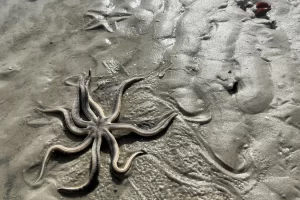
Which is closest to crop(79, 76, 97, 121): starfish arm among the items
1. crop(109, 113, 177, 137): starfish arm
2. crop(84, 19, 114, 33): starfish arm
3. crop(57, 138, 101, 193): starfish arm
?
crop(109, 113, 177, 137): starfish arm

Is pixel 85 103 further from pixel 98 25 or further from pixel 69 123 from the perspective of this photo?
pixel 98 25

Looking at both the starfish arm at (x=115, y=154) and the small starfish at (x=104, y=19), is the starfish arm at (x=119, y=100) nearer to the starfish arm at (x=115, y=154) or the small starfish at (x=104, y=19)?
the starfish arm at (x=115, y=154)

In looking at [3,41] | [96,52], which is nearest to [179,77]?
[96,52]

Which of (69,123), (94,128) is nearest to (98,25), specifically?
(69,123)

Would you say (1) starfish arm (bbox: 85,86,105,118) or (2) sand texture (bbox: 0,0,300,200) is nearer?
(2) sand texture (bbox: 0,0,300,200)

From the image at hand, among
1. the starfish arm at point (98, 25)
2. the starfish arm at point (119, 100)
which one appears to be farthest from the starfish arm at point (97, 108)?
the starfish arm at point (98, 25)

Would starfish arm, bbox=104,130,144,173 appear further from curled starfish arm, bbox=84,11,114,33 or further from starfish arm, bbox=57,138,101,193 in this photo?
curled starfish arm, bbox=84,11,114,33
